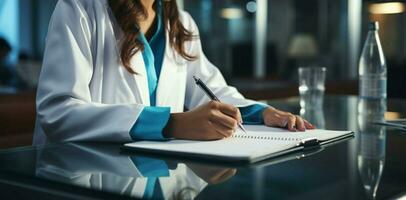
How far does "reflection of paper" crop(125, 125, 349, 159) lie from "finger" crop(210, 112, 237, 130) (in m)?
0.03

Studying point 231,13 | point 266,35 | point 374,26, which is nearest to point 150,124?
point 374,26

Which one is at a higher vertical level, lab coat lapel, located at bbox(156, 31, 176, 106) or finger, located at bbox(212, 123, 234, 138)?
lab coat lapel, located at bbox(156, 31, 176, 106)

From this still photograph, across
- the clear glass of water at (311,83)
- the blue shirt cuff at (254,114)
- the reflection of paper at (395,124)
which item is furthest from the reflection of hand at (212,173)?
the clear glass of water at (311,83)

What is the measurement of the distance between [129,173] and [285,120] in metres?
0.51

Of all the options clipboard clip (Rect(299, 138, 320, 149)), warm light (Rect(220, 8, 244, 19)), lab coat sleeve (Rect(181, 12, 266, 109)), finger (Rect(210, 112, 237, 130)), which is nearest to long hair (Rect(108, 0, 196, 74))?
lab coat sleeve (Rect(181, 12, 266, 109))

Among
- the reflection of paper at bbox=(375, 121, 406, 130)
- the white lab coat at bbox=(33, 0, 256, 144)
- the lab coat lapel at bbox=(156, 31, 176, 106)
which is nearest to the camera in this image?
the white lab coat at bbox=(33, 0, 256, 144)

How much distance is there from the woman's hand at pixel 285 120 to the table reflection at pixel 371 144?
4.5 inches

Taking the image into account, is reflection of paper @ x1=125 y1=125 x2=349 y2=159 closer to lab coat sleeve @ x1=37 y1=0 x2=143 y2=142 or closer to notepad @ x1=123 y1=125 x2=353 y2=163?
notepad @ x1=123 y1=125 x2=353 y2=163

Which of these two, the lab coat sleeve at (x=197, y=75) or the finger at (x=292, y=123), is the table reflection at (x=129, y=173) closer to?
the finger at (x=292, y=123)

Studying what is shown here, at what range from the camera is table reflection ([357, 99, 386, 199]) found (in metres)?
0.66

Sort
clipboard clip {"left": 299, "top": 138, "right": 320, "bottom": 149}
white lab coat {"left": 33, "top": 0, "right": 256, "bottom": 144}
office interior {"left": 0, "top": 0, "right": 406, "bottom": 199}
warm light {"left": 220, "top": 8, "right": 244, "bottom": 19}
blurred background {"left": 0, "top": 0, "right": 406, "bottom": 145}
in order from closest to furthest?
office interior {"left": 0, "top": 0, "right": 406, "bottom": 199}
clipboard clip {"left": 299, "top": 138, "right": 320, "bottom": 149}
white lab coat {"left": 33, "top": 0, "right": 256, "bottom": 144}
blurred background {"left": 0, "top": 0, "right": 406, "bottom": 145}
warm light {"left": 220, "top": 8, "right": 244, "bottom": 19}

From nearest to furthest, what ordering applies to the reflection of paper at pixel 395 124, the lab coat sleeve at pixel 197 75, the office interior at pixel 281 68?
the office interior at pixel 281 68 < the reflection of paper at pixel 395 124 < the lab coat sleeve at pixel 197 75

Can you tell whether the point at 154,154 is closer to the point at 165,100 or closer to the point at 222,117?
the point at 222,117

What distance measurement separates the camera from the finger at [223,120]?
913 mm
